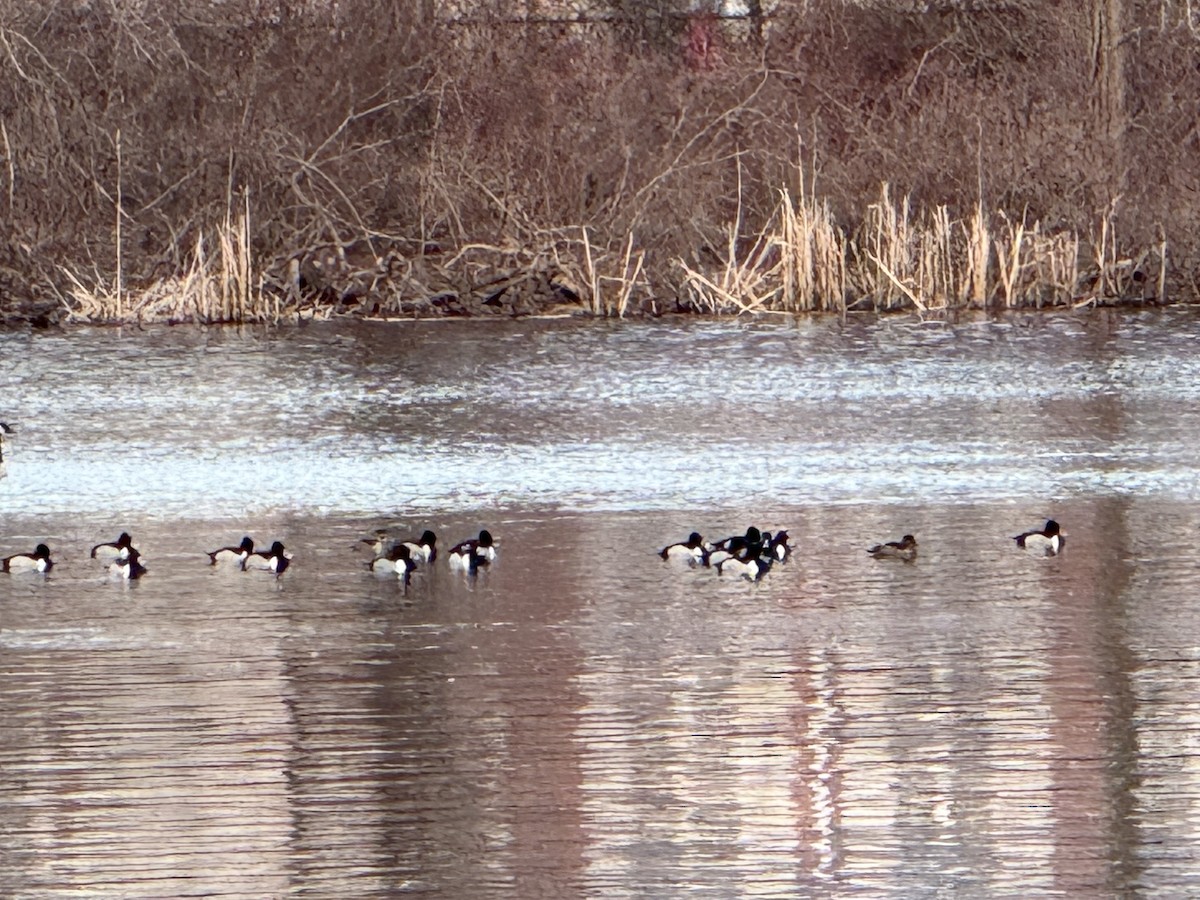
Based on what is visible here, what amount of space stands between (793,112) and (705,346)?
8.20m

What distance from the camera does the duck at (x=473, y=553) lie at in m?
11.3

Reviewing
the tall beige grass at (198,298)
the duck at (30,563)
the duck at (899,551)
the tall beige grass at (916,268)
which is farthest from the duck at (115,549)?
the tall beige grass at (916,268)

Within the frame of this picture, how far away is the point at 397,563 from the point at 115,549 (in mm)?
1422

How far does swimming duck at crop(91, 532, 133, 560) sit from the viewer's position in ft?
37.6

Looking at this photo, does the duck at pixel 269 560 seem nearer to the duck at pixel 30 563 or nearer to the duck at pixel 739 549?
the duck at pixel 30 563

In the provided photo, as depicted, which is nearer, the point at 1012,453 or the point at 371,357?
the point at 1012,453

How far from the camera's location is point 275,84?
2783cm

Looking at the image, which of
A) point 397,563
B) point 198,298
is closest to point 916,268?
point 198,298

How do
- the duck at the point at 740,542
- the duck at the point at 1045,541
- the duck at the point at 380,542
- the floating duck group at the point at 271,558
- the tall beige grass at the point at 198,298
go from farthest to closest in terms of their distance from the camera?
1. the tall beige grass at the point at 198,298
2. the duck at the point at 380,542
3. the duck at the point at 1045,541
4. the floating duck group at the point at 271,558
5. the duck at the point at 740,542

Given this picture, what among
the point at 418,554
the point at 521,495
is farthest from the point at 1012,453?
the point at 418,554

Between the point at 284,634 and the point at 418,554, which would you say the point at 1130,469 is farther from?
the point at 284,634

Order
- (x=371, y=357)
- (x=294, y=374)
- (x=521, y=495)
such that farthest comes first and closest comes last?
1. (x=371, y=357)
2. (x=294, y=374)
3. (x=521, y=495)

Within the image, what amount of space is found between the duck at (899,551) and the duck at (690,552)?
0.80 metres

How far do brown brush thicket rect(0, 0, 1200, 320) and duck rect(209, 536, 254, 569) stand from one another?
12906mm
